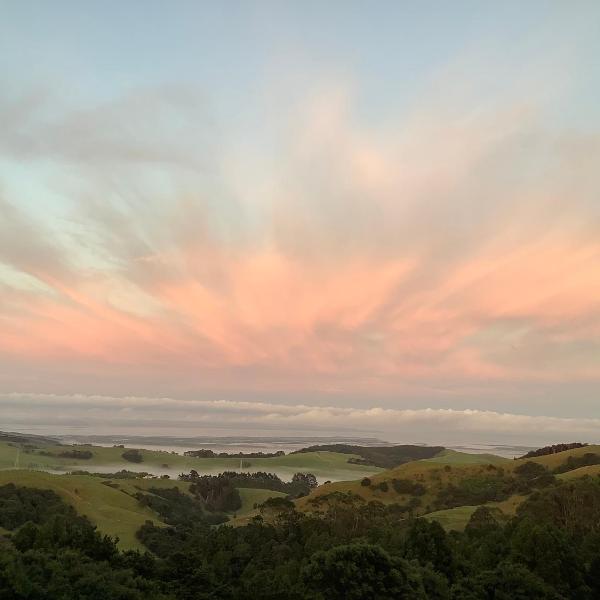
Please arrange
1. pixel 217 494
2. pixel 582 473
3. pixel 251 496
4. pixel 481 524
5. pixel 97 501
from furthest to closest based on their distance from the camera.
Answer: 1. pixel 251 496
2. pixel 217 494
3. pixel 97 501
4. pixel 582 473
5. pixel 481 524

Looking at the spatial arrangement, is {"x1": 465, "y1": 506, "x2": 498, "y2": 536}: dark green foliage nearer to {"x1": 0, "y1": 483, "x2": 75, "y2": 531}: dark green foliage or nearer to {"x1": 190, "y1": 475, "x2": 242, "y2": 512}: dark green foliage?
{"x1": 0, "y1": 483, "x2": 75, "y2": 531}: dark green foliage

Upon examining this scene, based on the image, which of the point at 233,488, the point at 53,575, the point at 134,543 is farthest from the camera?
the point at 233,488

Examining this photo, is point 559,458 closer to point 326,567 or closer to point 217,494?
point 217,494

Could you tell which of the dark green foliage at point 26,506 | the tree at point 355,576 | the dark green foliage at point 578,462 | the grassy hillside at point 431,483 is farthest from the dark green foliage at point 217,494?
the tree at point 355,576

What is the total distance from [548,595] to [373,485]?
83947 mm

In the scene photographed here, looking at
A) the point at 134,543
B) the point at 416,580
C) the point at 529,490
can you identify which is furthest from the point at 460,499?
the point at 416,580

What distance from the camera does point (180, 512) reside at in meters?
126

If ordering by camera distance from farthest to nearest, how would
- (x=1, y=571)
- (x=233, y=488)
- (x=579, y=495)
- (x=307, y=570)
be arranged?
1. (x=233, y=488)
2. (x=579, y=495)
3. (x=307, y=570)
4. (x=1, y=571)

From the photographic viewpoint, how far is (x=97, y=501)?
10700 centimetres

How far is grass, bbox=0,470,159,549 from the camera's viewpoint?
91950 millimetres

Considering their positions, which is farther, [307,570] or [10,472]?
[10,472]

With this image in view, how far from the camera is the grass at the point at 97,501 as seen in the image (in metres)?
91.9

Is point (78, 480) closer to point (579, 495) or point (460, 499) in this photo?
point (460, 499)

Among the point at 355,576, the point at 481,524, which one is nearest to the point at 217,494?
the point at 481,524
